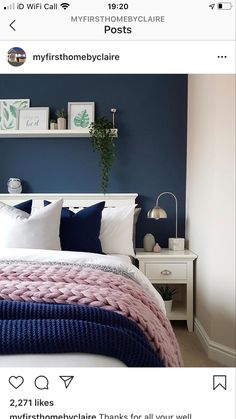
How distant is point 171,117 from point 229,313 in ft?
4.62

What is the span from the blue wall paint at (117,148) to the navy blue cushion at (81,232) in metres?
0.49

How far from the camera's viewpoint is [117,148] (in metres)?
2.24

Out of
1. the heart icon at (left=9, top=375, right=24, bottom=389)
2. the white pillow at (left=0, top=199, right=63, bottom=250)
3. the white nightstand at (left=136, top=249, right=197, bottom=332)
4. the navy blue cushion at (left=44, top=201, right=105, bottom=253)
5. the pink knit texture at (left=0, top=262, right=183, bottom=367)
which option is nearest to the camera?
the heart icon at (left=9, top=375, right=24, bottom=389)

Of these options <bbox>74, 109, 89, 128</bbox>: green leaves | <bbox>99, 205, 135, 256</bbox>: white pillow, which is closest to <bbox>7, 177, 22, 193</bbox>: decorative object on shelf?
<bbox>74, 109, 89, 128</bbox>: green leaves

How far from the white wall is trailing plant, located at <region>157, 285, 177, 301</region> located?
0.17 meters

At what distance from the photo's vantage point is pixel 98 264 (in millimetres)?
1294

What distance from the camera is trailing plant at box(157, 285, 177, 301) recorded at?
2.01m

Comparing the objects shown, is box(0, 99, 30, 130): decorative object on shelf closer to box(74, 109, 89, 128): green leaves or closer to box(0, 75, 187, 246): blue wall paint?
box(0, 75, 187, 246): blue wall paint
